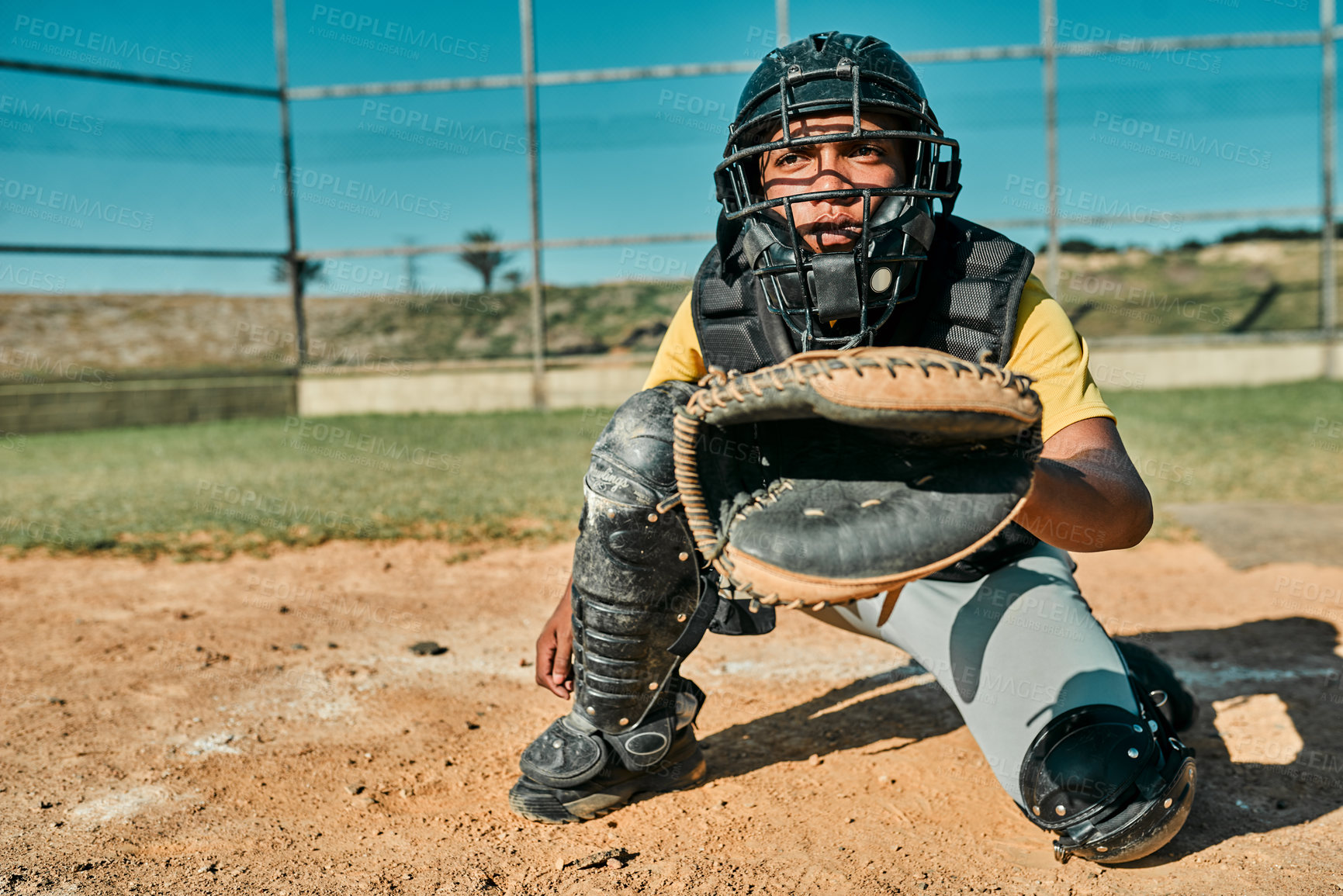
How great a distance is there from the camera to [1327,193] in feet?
32.9

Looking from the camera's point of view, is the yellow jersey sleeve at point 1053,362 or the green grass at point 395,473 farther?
the green grass at point 395,473

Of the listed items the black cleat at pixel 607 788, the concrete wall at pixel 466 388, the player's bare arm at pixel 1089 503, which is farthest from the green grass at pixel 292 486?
the player's bare arm at pixel 1089 503

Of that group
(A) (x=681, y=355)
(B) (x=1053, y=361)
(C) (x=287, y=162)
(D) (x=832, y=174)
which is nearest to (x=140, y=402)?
(C) (x=287, y=162)

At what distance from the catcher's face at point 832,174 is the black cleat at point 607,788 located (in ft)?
3.69

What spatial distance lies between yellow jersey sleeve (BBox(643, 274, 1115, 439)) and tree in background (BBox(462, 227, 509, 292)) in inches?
377

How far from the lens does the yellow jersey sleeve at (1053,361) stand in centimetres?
190

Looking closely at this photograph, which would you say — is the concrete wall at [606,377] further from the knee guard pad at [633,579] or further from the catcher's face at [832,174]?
the knee guard pad at [633,579]

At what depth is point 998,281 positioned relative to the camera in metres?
2.02

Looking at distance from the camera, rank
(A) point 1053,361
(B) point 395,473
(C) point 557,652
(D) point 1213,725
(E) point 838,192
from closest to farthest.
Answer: (E) point 838,192, (A) point 1053,361, (C) point 557,652, (D) point 1213,725, (B) point 395,473

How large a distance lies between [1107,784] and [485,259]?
407 inches

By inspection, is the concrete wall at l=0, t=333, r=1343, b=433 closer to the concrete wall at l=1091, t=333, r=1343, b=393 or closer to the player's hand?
the concrete wall at l=1091, t=333, r=1343, b=393

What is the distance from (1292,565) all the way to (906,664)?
2.05m

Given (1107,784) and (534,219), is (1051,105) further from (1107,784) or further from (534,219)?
(1107,784)

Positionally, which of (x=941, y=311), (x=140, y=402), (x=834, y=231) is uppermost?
(x=834, y=231)
